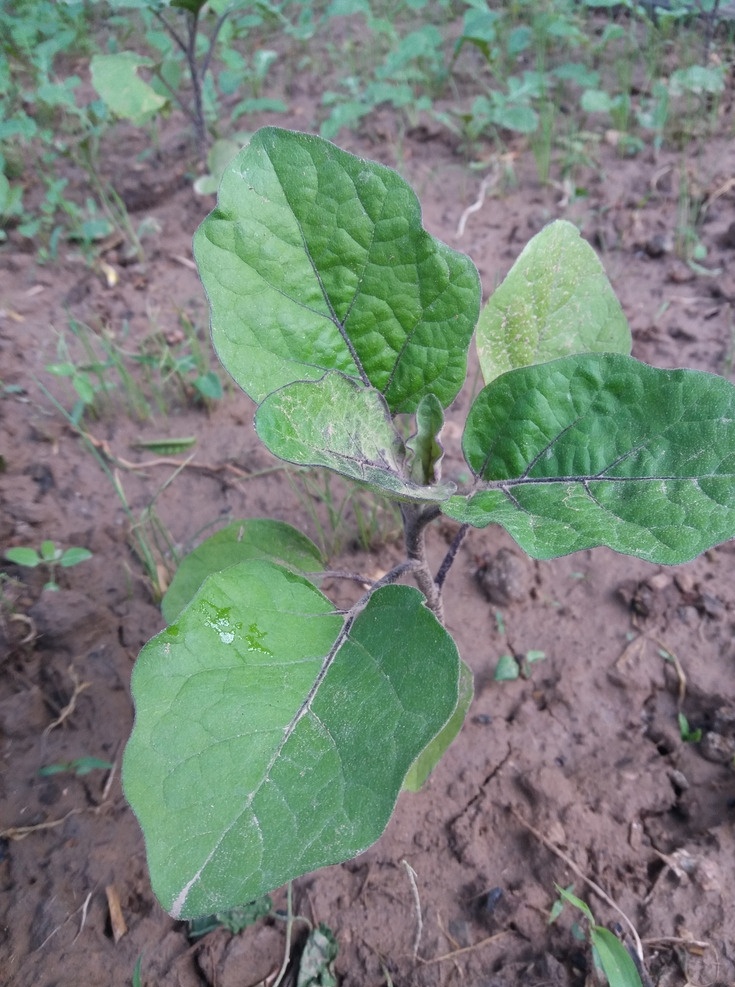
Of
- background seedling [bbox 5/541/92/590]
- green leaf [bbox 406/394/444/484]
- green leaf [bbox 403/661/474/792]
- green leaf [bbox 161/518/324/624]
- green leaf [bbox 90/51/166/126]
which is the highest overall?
green leaf [bbox 90/51/166/126]

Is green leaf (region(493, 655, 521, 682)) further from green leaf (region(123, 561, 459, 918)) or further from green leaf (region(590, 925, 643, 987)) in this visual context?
green leaf (region(123, 561, 459, 918))

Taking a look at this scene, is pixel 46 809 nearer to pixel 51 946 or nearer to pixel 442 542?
pixel 51 946

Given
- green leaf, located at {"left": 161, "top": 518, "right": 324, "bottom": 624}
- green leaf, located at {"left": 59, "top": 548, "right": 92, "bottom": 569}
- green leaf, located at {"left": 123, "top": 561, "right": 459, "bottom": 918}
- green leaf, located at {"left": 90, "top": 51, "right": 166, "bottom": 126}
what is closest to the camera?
green leaf, located at {"left": 123, "top": 561, "right": 459, "bottom": 918}

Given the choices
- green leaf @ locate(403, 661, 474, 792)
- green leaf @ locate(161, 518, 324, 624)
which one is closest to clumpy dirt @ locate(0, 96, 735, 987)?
green leaf @ locate(403, 661, 474, 792)

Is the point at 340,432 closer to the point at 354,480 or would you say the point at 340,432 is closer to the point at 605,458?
the point at 354,480

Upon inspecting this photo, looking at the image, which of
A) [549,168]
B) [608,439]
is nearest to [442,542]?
[608,439]

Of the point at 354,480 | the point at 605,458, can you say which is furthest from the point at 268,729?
the point at 605,458

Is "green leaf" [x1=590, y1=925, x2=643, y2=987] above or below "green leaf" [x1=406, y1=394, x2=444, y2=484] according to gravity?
below
